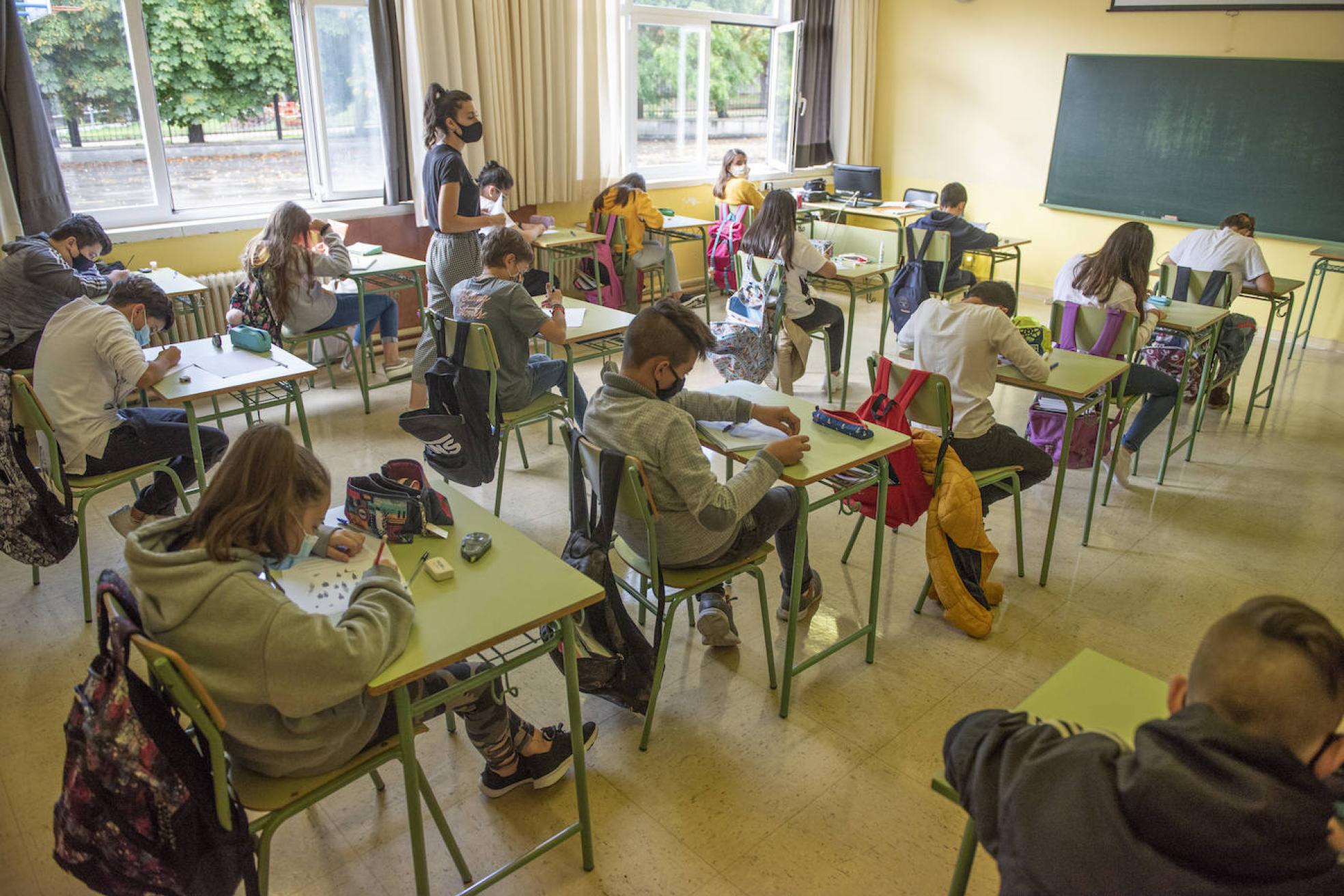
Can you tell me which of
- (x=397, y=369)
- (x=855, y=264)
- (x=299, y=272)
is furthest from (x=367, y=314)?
(x=855, y=264)

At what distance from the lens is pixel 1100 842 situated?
1024mm

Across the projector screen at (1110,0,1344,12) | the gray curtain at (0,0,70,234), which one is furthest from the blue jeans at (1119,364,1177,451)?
the gray curtain at (0,0,70,234)

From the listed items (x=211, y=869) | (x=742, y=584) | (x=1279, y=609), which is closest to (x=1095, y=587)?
(x=742, y=584)

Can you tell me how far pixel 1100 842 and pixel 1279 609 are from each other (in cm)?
33

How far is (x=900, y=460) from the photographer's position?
9.37ft

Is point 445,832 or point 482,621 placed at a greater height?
point 482,621

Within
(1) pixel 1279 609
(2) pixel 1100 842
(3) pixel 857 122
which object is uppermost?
(3) pixel 857 122

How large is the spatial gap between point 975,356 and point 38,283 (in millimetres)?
3806

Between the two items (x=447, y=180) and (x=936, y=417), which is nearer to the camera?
(x=936, y=417)

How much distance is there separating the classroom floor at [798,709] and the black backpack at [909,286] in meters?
1.83

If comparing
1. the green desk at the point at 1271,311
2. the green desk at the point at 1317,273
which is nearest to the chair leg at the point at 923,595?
the green desk at the point at 1271,311

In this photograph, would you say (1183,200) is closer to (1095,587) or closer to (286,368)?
(1095,587)

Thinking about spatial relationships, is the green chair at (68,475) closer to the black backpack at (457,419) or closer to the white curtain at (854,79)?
the black backpack at (457,419)

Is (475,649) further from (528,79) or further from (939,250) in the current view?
(528,79)
